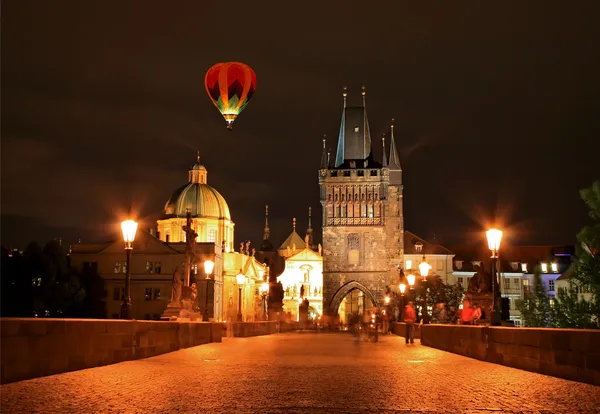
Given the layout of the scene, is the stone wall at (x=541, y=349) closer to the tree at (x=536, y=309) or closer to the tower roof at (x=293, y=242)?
the tree at (x=536, y=309)

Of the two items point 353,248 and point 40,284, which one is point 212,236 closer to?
point 353,248

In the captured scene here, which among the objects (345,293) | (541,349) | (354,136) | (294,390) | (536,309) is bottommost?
(294,390)

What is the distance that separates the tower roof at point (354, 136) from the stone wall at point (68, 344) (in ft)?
295

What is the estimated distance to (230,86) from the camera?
1409 inches

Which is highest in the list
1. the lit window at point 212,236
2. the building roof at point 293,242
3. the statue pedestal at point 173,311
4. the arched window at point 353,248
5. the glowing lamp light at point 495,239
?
the building roof at point 293,242

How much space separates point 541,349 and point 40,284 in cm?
6103

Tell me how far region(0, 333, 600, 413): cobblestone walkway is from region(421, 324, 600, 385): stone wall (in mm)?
303

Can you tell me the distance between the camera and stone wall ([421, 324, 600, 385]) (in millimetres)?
11945

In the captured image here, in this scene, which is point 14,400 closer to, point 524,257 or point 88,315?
point 88,315

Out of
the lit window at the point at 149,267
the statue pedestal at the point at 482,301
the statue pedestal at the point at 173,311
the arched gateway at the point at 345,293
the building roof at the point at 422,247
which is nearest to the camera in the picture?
the statue pedestal at the point at 482,301

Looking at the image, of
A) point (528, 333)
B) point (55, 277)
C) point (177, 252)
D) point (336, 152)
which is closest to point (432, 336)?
point (528, 333)

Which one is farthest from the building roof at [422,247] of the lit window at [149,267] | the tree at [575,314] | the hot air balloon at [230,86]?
the hot air balloon at [230,86]

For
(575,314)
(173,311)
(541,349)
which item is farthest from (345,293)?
(541,349)

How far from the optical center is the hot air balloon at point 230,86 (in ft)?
117
